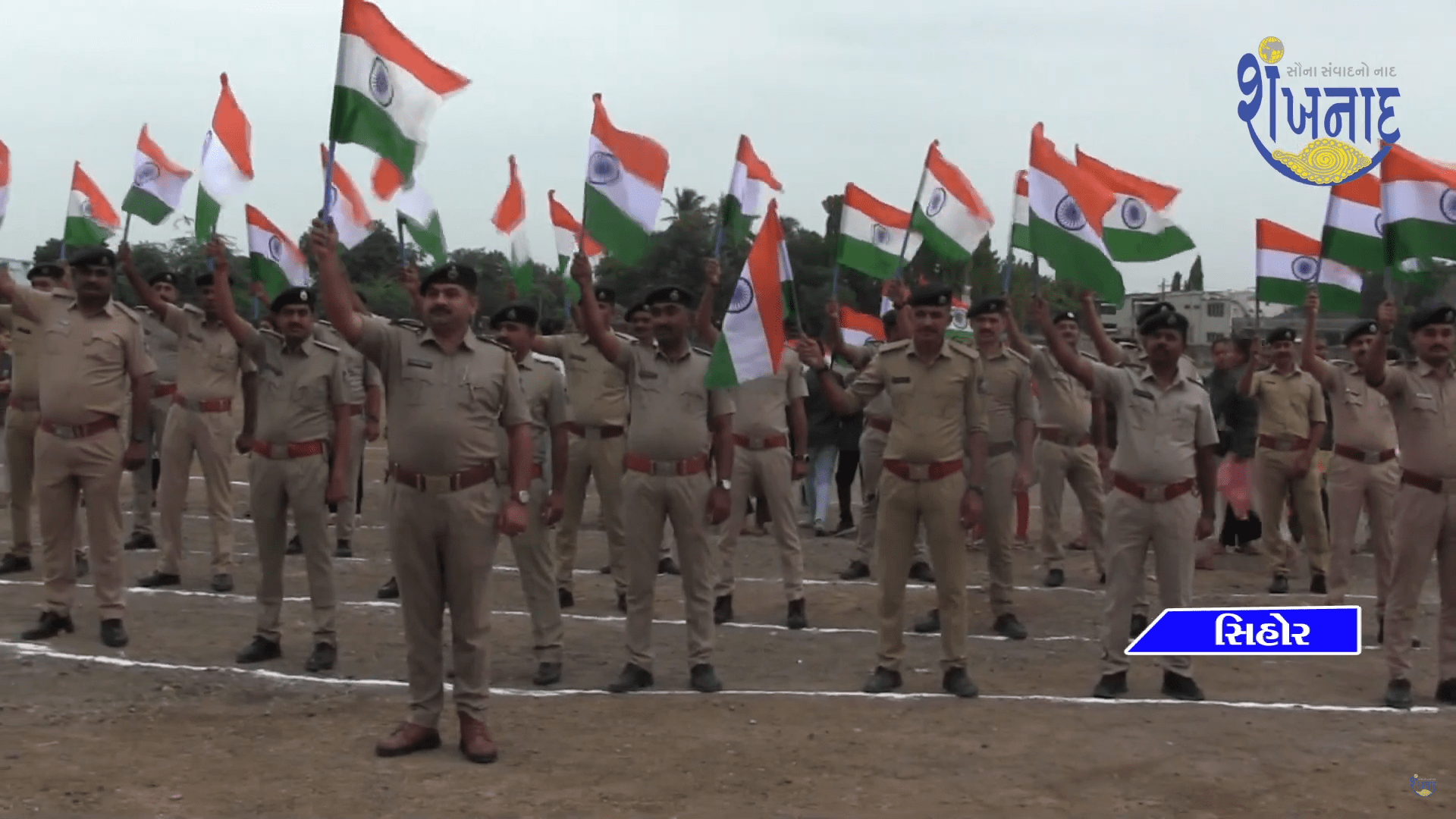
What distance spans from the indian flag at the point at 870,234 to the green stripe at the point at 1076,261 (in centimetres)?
240

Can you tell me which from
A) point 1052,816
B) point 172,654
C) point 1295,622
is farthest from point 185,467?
point 1295,622

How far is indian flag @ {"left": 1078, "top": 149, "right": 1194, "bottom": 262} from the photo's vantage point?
990 centimetres

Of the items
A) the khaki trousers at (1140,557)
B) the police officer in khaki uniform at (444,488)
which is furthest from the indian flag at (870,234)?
the police officer in khaki uniform at (444,488)

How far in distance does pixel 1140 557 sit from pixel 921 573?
14.5 ft

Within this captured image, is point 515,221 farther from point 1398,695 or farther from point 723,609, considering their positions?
point 1398,695

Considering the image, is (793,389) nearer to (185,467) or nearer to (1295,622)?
(1295,622)

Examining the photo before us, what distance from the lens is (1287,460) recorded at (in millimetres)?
11828

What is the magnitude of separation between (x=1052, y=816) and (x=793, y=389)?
5500 mm

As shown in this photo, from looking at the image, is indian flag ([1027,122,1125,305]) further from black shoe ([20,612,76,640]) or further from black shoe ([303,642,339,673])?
black shoe ([20,612,76,640])

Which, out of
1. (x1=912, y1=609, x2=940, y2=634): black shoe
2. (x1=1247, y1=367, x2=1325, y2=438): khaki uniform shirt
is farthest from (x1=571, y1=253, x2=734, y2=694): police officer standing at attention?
(x1=1247, y1=367, x2=1325, y2=438): khaki uniform shirt

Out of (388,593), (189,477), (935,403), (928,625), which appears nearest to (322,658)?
(388,593)

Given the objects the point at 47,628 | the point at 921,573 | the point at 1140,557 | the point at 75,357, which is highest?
the point at 75,357

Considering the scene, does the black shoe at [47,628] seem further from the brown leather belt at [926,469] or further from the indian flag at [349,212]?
the brown leather belt at [926,469]

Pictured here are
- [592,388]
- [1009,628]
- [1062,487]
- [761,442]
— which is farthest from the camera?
[1062,487]
